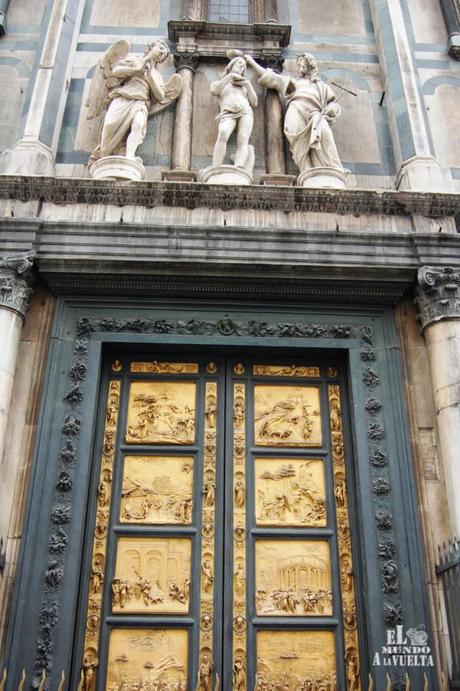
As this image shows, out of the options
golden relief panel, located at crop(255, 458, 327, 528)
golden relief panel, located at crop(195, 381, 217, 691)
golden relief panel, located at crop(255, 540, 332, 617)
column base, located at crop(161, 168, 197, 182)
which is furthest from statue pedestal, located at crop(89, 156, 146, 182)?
golden relief panel, located at crop(255, 540, 332, 617)

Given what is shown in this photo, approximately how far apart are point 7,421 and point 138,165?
3560 mm

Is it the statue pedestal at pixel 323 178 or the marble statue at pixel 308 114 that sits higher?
the marble statue at pixel 308 114

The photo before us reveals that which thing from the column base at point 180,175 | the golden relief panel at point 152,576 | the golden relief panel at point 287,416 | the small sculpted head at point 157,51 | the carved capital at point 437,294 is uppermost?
the small sculpted head at point 157,51

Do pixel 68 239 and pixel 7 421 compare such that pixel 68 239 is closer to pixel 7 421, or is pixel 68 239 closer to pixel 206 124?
pixel 7 421

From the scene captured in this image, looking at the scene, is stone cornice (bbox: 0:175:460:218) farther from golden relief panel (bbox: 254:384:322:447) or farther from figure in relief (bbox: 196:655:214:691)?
figure in relief (bbox: 196:655:214:691)

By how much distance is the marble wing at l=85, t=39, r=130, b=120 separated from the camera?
31.0 ft

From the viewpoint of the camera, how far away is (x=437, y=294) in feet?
24.7

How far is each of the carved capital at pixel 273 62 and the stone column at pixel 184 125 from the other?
96 centimetres

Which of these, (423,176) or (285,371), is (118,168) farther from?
→ (423,176)

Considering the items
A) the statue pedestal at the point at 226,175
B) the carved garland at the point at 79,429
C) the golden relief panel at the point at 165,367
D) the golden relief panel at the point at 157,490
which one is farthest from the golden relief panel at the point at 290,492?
the statue pedestal at the point at 226,175

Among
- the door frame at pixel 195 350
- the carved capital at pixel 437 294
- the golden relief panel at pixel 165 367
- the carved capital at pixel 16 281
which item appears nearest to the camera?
the door frame at pixel 195 350

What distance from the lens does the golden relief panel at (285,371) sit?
7.92 m

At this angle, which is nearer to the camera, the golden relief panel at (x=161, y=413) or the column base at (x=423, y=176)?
the golden relief panel at (x=161, y=413)

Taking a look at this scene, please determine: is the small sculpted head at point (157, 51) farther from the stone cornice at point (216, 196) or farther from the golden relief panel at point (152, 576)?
the golden relief panel at point (152, 576)
